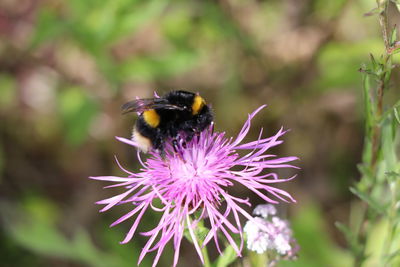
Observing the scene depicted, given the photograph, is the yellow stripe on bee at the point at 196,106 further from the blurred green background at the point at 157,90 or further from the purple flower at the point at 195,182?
the blurred green background at the point at 157,90

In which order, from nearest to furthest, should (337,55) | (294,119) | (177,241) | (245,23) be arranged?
1. (177,241)
2. (337,55)
3. (294,119)
4. (245,23)

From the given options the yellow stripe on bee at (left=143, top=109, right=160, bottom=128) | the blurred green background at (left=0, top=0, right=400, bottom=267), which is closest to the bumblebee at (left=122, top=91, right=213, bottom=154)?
the yellow stripe on bee at (left=143, top=109, right=160, bottom=128)

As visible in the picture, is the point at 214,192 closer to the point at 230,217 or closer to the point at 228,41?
the point at 230,217

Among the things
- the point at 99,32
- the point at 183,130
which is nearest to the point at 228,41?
the point at 99,32

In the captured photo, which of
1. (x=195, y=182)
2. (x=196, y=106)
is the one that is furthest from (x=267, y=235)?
(x=196, y=106)

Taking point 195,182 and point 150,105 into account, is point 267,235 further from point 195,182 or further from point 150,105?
point 150,105
